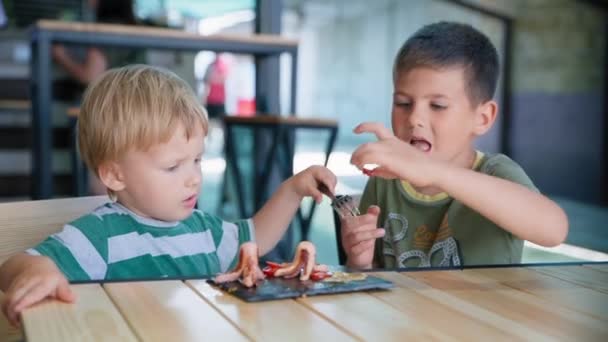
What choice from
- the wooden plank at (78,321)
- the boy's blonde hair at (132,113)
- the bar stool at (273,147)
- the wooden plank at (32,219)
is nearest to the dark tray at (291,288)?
the wooden plank at (78,321)

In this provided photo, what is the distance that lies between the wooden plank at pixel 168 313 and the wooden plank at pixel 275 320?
1 centimetres

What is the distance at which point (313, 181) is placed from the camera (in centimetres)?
129

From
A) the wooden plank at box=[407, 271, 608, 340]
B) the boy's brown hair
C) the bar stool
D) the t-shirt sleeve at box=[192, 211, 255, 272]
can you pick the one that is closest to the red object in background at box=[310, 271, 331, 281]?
the wooden plank at box=[407, 271, 608, 340]

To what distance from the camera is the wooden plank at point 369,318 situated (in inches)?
27.0

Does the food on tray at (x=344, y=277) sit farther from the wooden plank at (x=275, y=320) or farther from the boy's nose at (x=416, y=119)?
the boy's nose at (x=416, y=119)

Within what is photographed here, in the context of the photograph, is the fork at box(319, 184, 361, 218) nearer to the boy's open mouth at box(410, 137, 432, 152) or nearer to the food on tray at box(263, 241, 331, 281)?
the food on tray at box(263, 241, 331, 281)

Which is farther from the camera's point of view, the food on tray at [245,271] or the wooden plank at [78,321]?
the food on tray at [245,271]

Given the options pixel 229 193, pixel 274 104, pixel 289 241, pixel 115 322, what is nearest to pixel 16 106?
pixel 229 193

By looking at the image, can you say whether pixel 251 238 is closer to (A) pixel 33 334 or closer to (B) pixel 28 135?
(A) pixel 33 334

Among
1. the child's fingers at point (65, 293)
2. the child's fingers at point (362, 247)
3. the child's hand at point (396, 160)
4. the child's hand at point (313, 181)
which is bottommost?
the child's fingers at point (362, 247)

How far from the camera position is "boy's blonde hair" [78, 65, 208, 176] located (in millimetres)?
1188

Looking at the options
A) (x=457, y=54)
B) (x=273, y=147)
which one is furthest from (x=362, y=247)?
(x=273, y=147)

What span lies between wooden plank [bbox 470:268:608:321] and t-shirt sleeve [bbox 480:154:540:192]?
319mm

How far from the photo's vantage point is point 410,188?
1486 mm
